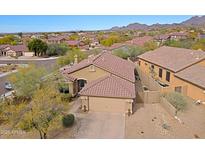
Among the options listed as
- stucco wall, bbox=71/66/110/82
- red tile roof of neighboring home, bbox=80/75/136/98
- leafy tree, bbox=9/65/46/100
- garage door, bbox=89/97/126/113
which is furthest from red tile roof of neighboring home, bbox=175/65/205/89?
leafy tree, bbox=9/65/46/100

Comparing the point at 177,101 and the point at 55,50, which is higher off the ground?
the point at 55,50

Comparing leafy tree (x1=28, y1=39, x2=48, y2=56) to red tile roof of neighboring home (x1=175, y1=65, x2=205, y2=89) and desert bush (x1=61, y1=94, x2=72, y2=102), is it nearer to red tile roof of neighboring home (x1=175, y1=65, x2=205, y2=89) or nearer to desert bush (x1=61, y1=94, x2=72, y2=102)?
desert bush (x1=61, y1=94, x2=72, y2=102)

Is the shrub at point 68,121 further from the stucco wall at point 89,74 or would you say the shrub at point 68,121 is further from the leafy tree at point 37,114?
the stucco wall at point 89,74

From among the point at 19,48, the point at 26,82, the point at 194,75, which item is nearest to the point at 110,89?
the point at 26,82

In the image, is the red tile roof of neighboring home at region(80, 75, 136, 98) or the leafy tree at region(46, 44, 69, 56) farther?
the leafy tree at region(46, 44, 69, 56)

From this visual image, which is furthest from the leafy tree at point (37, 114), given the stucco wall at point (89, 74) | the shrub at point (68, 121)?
the stucco wall at point (89, 74)

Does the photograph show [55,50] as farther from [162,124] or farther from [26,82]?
[162,124]
